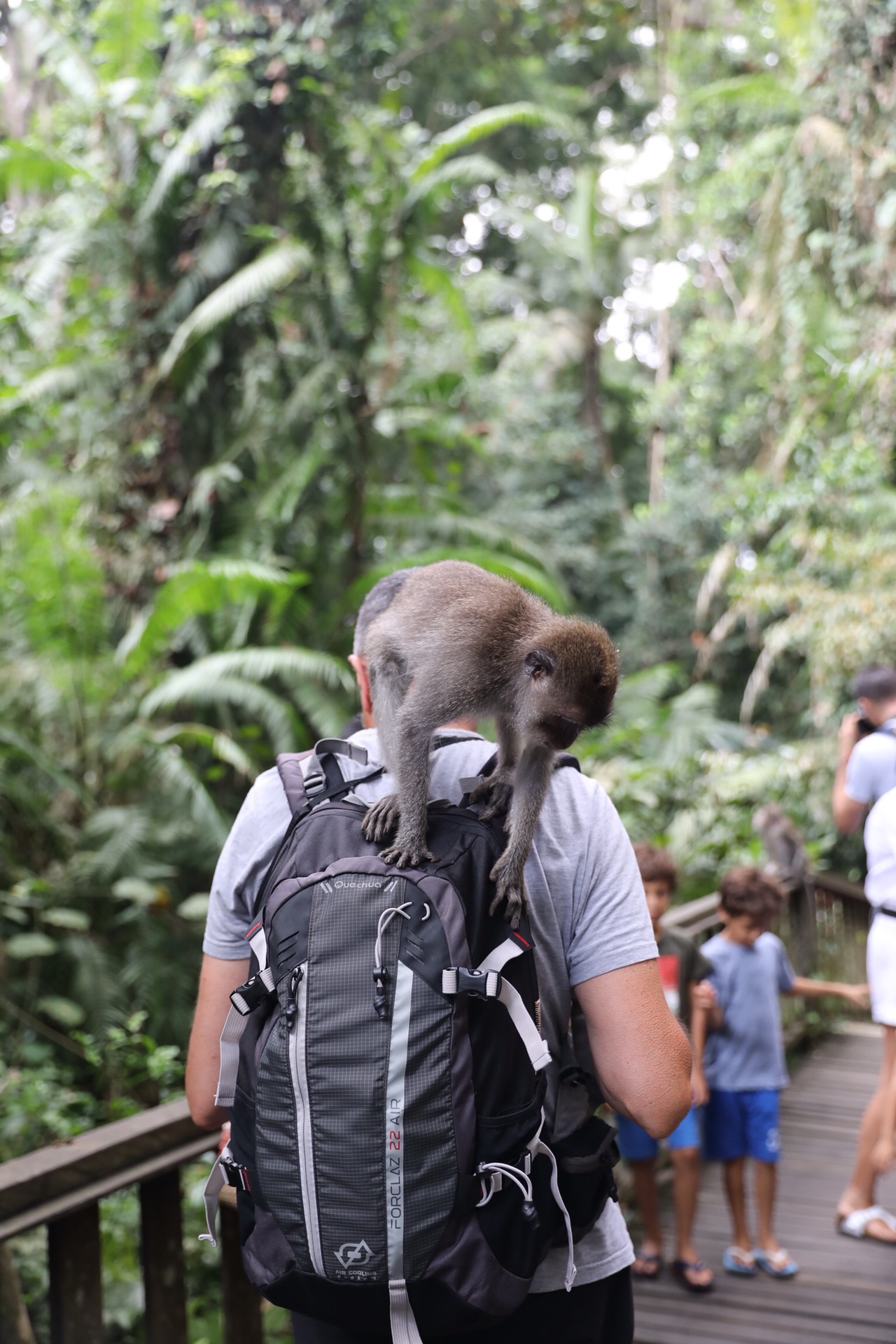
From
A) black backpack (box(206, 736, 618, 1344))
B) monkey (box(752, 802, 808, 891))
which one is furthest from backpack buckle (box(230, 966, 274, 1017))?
monkey (box(752, 802, 808, 891))

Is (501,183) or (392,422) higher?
(501,183)

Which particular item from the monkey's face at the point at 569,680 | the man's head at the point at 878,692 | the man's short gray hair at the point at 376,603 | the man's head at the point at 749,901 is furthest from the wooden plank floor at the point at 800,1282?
the man's short gray hair at the point at 376,603

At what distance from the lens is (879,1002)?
10.2ft

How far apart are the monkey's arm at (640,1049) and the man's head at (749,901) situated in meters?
2.22

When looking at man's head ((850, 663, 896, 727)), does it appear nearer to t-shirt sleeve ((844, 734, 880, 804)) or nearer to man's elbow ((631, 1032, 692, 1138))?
t-shirt sleeve ((844, 734, 880, 804))

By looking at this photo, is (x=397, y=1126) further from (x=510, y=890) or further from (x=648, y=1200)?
(x=648, y=1200)

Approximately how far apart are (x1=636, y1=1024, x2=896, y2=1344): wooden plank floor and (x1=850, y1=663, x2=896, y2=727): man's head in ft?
5.49

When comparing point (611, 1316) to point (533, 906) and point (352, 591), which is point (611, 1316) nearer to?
point (533, 906)

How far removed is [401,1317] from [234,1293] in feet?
4.09

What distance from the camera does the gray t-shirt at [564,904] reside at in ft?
4.41

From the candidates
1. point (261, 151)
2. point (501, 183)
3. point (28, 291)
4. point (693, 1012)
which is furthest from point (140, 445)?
point (501, 183)

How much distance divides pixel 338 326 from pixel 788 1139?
20.8 ft

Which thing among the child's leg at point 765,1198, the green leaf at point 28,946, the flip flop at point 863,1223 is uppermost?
the green leaf at point 28,946

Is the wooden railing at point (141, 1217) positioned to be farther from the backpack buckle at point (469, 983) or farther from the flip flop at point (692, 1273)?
the flip flop at point (692, 1273)
